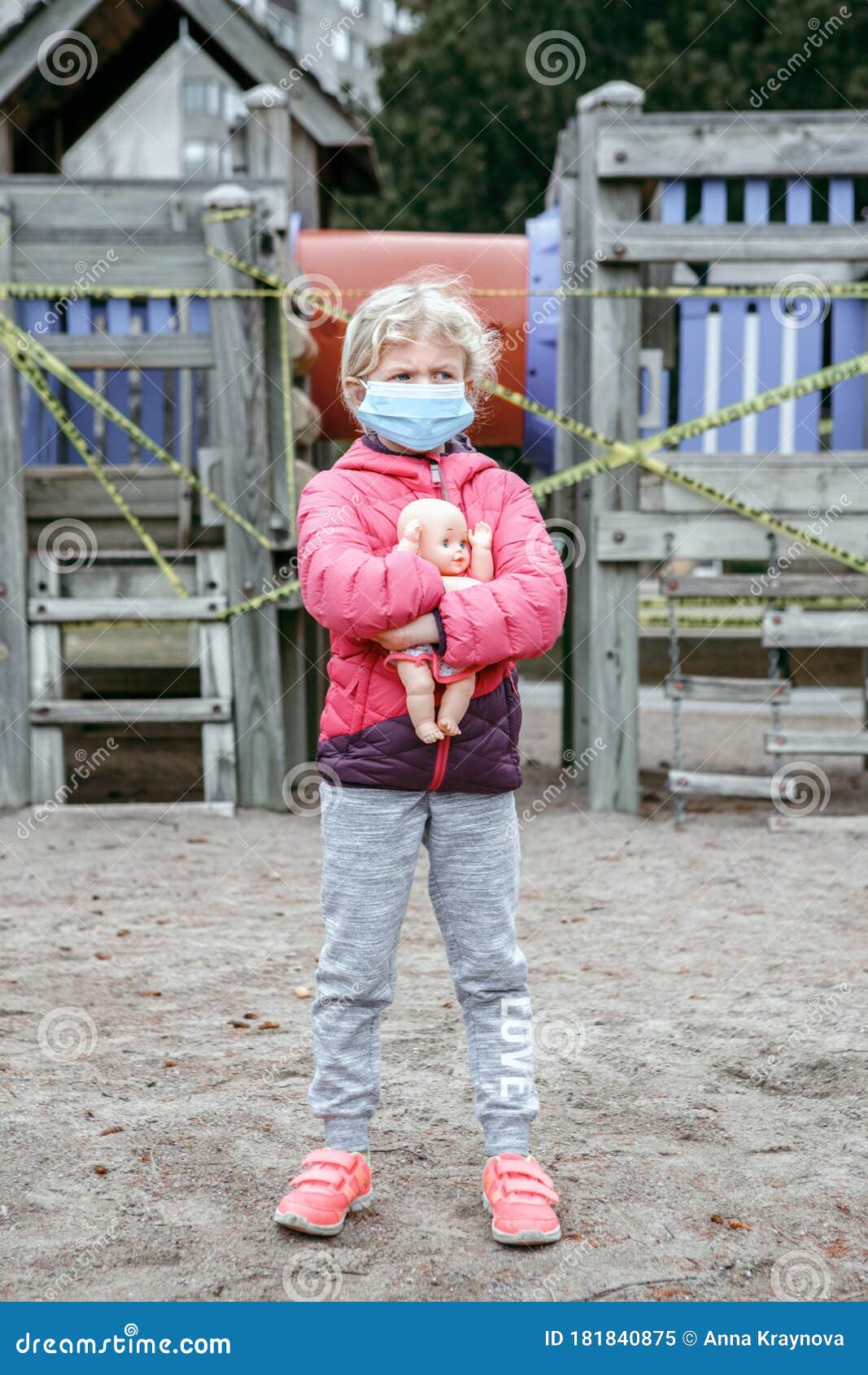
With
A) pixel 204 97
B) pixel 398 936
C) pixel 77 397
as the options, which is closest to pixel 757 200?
pixel 77 397

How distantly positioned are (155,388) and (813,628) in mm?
3556

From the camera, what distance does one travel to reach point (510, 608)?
8.31 feet

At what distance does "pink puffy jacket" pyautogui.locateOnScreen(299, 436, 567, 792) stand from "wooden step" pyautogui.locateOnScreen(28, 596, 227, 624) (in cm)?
414

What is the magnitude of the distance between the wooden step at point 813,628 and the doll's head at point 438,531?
425cm

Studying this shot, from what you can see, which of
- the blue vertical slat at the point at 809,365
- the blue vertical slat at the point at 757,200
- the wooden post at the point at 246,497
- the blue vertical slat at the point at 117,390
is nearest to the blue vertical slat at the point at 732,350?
the blue vertical slat at the point at 809,365

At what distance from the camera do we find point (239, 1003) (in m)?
4.12

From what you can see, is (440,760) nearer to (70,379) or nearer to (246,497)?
(246,497)

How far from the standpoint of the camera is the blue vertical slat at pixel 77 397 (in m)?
7.03

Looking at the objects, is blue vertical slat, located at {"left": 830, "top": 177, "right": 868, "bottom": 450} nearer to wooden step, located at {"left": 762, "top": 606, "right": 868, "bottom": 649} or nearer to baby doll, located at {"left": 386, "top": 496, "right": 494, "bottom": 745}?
wooden step, located at {"left": 762, "top": 606, "right": 868, "bottom": 649}

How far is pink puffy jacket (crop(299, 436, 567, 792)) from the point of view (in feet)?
8.21

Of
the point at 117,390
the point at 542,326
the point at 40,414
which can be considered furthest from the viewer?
the point at 40,414

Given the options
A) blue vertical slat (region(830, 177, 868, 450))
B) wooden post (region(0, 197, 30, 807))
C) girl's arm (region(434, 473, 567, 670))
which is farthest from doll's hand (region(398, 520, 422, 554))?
blue vertical slat (region(830, 177, 868, 450))

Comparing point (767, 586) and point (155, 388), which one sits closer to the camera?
point (767, 586)

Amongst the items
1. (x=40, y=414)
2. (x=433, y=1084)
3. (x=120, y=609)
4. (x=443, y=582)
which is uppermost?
(x=40, y=414)
